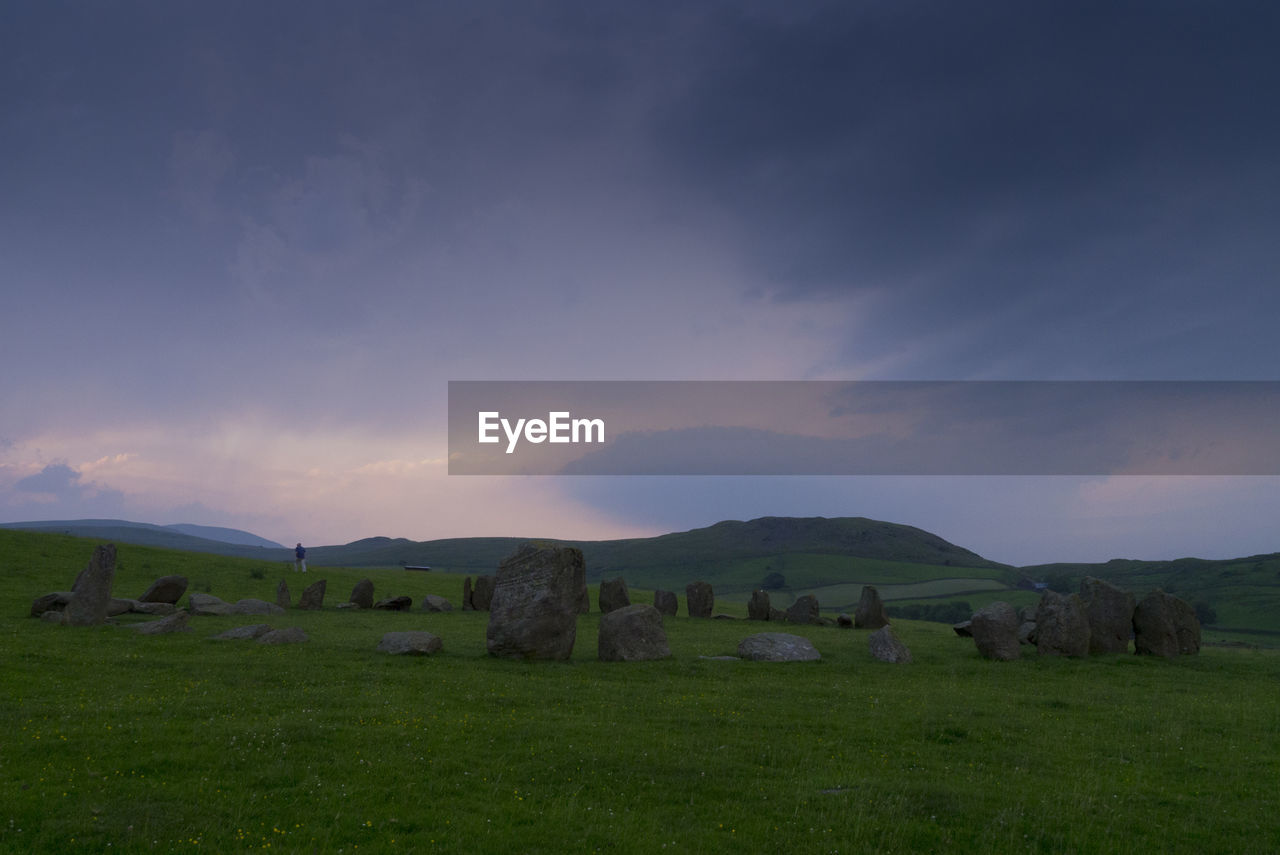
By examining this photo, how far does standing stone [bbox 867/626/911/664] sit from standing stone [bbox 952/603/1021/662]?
3168 millimetres

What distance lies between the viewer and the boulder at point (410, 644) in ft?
79.6

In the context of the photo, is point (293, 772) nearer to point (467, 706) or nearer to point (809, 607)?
point (467, 706)

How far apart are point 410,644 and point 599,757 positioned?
1351cm

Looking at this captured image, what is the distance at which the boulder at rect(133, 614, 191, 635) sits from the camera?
26.8 meters

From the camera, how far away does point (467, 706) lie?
1667 cm

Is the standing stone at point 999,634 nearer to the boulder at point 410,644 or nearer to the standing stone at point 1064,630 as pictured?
the standing stone at point 1064,630

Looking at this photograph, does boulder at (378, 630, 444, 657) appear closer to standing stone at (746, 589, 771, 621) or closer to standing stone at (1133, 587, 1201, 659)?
standing stone at (746, 589, 771, 621)

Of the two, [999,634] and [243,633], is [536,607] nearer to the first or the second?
[243,633]

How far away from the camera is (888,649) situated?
27.8 metres

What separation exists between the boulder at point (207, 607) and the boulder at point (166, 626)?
663cm

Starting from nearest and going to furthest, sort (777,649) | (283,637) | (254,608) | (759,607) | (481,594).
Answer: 1. (283,637)
2. (777,649)
3. (254,608)
4. (759,607)
5. (481,594)

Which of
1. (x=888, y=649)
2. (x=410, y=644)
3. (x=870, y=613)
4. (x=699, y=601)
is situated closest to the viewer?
(x=410, y=644)

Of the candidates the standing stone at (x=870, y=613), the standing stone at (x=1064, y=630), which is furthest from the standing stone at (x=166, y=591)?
the standing stone at (x=1064, y=630)

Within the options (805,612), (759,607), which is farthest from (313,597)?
(805,612)
